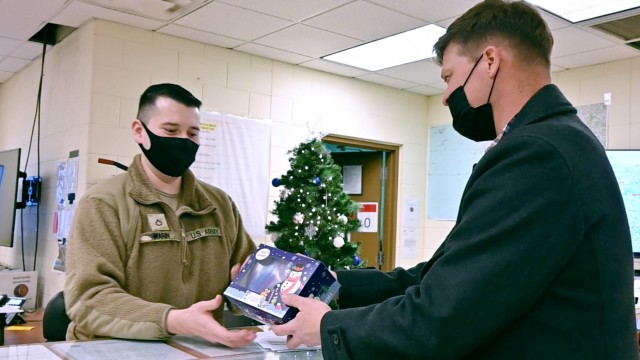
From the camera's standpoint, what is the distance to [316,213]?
145 inches

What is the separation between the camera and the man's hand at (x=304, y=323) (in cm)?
105

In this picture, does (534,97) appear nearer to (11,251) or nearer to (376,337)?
(376,337)

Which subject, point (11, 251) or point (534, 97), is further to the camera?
point (11, 251)

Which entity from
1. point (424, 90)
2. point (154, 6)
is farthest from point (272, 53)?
point (424, 90)

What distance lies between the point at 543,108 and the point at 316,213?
110 inches

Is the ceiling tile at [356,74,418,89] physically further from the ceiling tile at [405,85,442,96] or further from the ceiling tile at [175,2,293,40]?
the ceiling tile at [175,2,293,40]

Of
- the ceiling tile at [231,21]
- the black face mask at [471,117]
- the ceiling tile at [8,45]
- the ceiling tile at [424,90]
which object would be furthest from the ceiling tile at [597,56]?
the ceiling tile at [8,45]

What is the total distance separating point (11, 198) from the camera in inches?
Answer: 158

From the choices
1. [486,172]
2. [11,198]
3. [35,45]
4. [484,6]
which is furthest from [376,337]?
[35,45]

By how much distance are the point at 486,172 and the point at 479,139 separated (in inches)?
15.7

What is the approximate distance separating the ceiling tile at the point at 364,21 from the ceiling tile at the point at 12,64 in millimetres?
2813

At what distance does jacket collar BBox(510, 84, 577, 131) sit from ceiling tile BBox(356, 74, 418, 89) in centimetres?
383

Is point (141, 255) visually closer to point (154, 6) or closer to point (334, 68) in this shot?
point (154, 6)

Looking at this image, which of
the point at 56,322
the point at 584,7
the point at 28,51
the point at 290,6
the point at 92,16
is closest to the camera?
the point at 56,322
